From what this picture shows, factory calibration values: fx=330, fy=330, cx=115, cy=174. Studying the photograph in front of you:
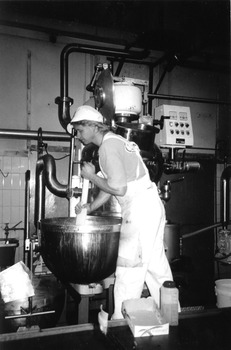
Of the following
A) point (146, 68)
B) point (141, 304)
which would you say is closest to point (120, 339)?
point (141, 304)

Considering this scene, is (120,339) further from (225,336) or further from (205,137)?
(205,137)

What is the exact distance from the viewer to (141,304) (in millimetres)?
1657

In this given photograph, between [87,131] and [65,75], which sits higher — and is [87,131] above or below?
below

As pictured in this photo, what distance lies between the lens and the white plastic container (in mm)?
1522

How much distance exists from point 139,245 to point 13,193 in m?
2.73

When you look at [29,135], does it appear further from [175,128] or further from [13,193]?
[175,128]

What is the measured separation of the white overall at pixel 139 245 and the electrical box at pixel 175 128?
7.26 feet

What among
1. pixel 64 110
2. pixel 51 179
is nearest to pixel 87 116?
pixel 51 179

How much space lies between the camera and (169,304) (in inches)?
61.3

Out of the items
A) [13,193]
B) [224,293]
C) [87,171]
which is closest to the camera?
[87,171]

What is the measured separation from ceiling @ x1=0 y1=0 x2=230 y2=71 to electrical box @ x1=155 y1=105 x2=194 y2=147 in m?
0.83

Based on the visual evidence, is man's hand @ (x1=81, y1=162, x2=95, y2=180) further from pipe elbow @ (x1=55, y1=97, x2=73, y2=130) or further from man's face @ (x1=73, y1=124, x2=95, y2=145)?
pipe elbow @ (x1=55, y1=97, x2=73, y2=130)

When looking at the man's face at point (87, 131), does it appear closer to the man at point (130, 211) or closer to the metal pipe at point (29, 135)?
the man at point (130, 211)


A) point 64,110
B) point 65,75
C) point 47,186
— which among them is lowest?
point 47,186
